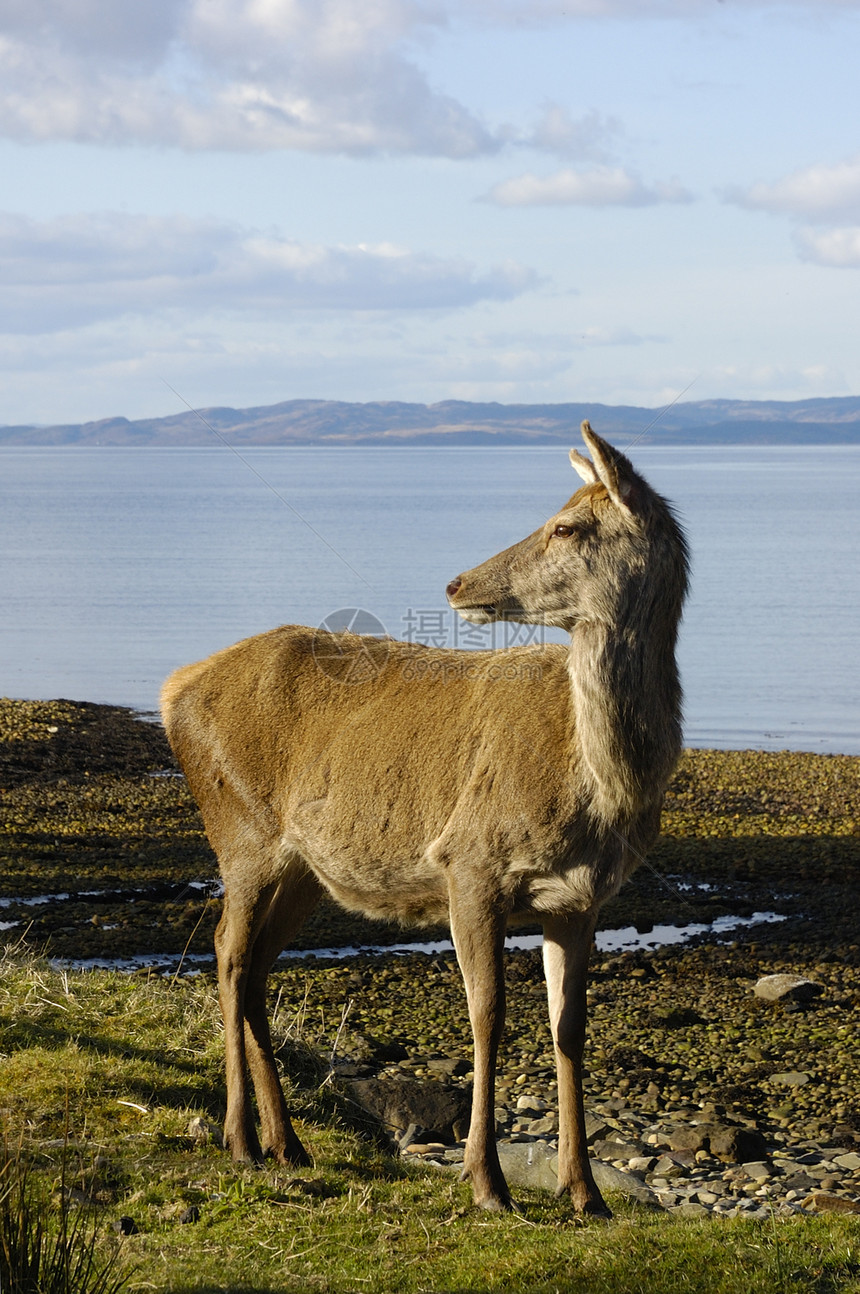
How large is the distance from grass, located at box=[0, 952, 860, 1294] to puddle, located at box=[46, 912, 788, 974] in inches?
113

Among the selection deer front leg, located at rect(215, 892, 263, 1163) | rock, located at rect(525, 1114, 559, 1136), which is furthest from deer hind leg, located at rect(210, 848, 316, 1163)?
rock, located at rect(525, 1114, 559, 1136)

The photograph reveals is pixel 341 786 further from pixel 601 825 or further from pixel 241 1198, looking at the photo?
pixel 241 1198

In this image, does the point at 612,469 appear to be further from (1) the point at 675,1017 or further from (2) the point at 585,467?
(1) the point at 675,1017

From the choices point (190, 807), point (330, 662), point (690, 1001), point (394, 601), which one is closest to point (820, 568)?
point (394, 601)

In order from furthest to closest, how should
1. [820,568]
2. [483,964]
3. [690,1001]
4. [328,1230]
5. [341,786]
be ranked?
1. [820,568]
2. [690,1001]
3. [341,786]
4. [483,964]
5. [328,1230]

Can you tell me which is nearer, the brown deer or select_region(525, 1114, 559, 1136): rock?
the brown deer

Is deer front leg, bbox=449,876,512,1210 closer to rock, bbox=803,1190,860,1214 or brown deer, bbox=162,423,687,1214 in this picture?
brown deer, bbox=162,423,687,1214

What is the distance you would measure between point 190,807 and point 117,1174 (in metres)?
11.4

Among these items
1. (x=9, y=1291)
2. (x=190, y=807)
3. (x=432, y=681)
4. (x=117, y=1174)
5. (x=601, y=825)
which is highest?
(x=432, y=681)

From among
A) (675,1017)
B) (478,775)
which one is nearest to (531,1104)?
(675,1017)

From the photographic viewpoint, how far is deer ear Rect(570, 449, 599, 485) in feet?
19.5

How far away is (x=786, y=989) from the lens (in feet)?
32.9

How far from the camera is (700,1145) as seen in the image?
7344 mm

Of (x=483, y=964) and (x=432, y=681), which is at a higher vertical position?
(x=432, y=681)
